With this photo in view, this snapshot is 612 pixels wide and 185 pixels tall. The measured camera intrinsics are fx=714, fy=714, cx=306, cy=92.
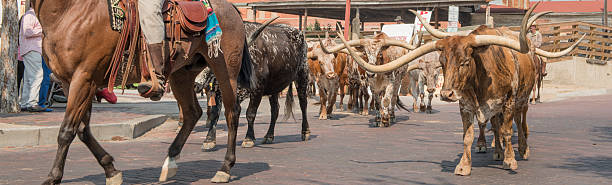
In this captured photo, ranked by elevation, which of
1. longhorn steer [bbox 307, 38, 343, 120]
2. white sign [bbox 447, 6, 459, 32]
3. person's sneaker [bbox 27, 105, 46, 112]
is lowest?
person's sneaker [bbox 27, 105, 46, 112]

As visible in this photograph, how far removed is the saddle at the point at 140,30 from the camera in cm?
601

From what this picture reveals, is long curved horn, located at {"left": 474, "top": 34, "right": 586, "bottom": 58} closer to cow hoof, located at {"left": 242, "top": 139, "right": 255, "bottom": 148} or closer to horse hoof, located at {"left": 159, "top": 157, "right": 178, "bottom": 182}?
horse hoof, located at {"left": 159, "top": 157, "right": 178, "bottom": 182}

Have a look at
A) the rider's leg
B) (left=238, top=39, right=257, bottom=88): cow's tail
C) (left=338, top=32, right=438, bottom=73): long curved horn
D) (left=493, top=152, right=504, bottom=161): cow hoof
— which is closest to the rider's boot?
the rider's leg

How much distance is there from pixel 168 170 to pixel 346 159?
8.27 feet

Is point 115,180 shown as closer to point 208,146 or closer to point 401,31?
point 208,146

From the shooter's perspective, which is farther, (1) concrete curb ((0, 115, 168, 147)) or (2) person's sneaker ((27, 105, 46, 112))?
(2) person's sneaker ((27, 105, 46, 112))

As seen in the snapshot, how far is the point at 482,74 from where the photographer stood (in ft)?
24.6

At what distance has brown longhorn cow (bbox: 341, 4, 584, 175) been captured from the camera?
7.13 m

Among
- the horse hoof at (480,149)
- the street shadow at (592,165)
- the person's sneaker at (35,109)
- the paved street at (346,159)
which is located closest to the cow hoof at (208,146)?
the paved street at (346,159)

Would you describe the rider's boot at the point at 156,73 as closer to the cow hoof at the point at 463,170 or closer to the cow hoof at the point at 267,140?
the cow hoof at the point at 463,170

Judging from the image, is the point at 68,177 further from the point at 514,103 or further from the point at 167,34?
the point at 514,103

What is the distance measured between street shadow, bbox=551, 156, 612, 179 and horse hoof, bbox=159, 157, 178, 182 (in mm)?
4226

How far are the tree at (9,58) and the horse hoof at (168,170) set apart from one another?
25.4 ft

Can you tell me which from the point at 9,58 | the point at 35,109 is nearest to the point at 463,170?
the point at 35,109
